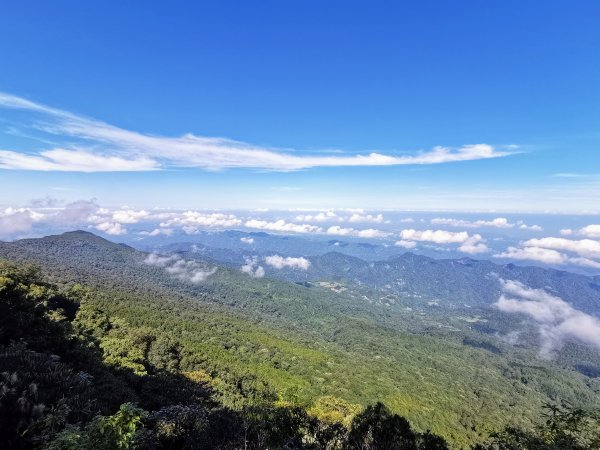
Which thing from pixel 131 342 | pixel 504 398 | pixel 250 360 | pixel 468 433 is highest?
pixel 131 342

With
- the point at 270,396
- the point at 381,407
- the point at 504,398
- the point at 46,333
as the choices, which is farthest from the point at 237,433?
the point at 504,398

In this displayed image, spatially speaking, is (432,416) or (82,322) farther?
(432,416)

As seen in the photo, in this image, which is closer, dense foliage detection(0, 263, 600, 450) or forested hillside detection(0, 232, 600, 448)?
dense foliage detection(0, 263, 600, 450)

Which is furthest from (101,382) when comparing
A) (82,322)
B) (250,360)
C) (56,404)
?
(250,360)

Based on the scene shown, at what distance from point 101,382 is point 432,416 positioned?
114 meters

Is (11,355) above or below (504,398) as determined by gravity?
above

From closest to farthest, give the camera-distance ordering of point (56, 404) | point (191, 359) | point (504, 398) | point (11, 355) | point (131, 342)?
point (56, 404) < point (11, 355) < point (131, 342) < point (191, 359) < point (504, 398)

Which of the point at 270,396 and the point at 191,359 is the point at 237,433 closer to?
the point at 270,396

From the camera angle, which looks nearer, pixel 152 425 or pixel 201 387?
pixel 152 425

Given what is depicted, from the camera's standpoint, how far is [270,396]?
234 ft

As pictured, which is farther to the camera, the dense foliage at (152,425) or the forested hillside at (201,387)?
the forested hillside at (201,387)

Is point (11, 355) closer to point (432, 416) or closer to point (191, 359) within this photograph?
point (191, 359)

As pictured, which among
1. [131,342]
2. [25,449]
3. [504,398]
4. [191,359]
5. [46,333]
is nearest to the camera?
[25,449]

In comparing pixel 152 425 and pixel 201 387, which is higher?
pixel 152 425
